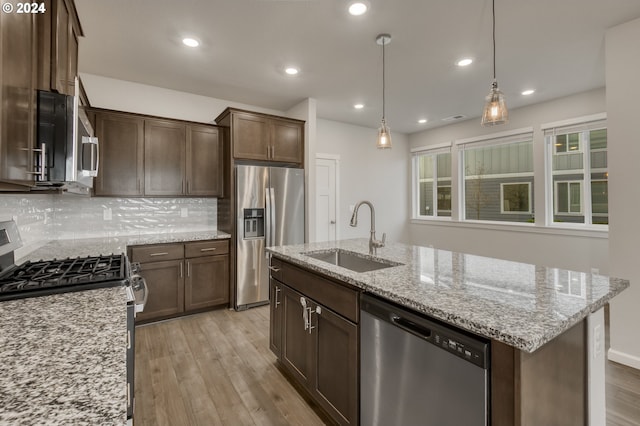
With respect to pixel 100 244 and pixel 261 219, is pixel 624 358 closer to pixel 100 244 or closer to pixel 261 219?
pixel 261 219

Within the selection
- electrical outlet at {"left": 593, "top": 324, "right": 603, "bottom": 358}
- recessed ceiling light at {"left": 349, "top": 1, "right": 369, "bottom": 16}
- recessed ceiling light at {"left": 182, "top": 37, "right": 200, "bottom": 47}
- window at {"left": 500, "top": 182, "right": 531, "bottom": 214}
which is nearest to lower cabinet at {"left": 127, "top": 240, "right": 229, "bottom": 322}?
recessed ceiling light at {"left": 182, "top": 37, "right": 200, "bottom": 47}

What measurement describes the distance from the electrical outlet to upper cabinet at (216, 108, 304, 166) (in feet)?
11.4

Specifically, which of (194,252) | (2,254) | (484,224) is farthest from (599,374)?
(484,224)

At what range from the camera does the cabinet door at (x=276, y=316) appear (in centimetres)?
232

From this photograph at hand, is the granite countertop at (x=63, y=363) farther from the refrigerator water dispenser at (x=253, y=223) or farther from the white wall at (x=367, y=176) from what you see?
the white wall at (x=367, y=176)

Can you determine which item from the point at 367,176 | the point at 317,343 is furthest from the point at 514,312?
the point at 367,176

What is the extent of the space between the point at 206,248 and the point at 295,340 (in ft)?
6.38

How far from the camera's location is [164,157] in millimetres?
3551

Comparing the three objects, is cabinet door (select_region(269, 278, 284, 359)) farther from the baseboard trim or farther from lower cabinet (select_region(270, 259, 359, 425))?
the baseboard trim

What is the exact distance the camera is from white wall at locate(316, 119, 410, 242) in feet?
18.0

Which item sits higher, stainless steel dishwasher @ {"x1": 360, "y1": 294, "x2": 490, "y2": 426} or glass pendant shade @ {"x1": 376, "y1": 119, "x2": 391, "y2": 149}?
glass pendant shade @ {"x1": 376, "y1": 119, "x2": 391, "y2": 149}

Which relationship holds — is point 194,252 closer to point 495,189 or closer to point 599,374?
point 599,374

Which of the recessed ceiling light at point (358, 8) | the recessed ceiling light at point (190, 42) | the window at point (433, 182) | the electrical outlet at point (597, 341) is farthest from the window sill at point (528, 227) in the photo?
the recessed ceiling light at point (190, 42)

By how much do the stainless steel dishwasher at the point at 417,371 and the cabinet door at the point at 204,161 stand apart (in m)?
2.96
